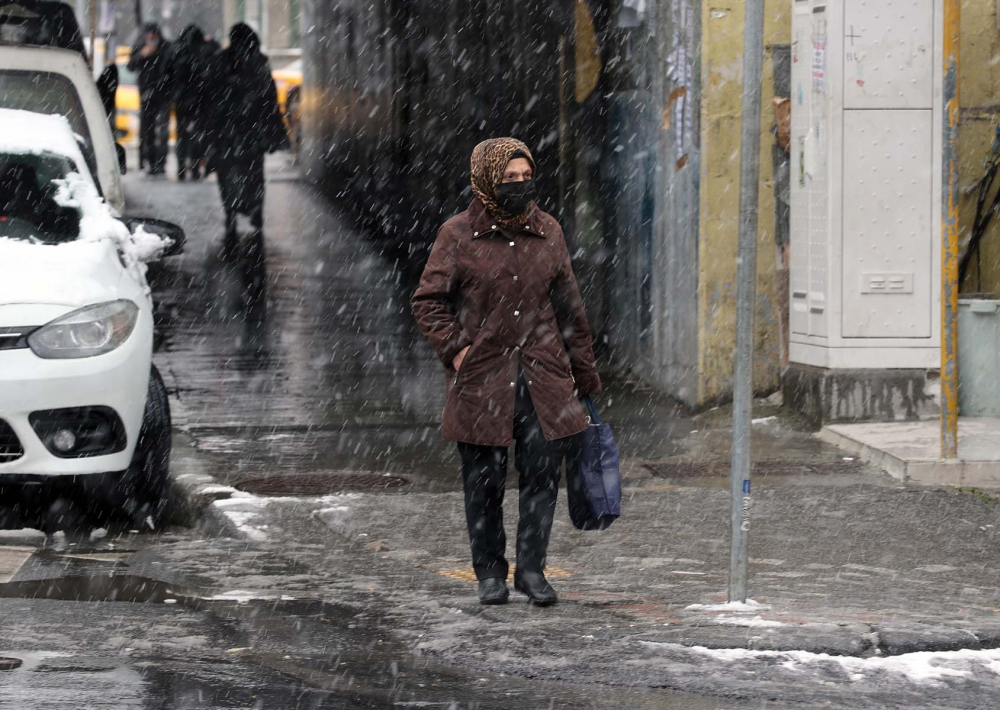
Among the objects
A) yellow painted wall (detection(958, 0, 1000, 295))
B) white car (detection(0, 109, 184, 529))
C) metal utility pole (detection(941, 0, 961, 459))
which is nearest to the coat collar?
white car (detection(0, 109, 184, 529))

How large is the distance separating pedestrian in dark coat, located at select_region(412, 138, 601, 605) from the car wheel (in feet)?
7.42

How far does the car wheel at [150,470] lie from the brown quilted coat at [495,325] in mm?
2266

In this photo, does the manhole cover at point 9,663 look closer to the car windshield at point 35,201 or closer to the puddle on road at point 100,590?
the puddle on road at point 100,590

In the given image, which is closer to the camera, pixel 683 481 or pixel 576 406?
pixel 576 406

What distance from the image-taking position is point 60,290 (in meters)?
7.55

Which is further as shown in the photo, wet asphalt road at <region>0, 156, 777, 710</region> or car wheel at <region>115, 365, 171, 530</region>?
car wheel at <region>115, 365, 171, 530</region>

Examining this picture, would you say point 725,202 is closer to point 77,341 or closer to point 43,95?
point 43,95

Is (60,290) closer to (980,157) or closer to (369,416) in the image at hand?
(369,416)

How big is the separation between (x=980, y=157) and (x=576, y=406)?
523 centimetres

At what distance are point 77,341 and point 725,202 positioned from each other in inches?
179

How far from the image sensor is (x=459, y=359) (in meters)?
6.22

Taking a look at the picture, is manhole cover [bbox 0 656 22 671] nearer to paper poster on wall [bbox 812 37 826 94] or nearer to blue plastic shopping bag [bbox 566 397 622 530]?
blue plastic shopping bag [bbox 566 397 622 530]

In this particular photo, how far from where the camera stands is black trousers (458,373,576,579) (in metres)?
6.29

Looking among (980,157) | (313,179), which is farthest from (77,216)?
(313,179)
